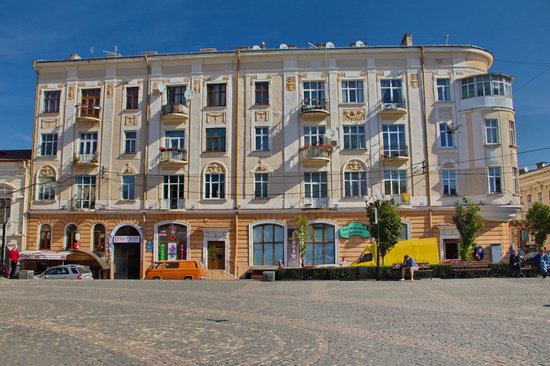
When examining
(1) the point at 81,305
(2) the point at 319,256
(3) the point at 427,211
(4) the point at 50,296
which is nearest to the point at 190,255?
(2) the point at 319,256

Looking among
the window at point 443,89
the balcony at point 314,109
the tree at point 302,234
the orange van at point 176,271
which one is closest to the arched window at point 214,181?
the tree at point 302,234

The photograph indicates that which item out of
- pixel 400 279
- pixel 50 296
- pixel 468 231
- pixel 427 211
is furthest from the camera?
pixel 427 211

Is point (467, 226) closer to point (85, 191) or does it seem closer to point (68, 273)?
point (68, 273)

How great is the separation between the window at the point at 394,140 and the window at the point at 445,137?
8.65ft

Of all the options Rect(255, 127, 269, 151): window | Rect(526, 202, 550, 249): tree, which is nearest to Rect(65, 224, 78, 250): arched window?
Rect(255, 127, 269, 151): window

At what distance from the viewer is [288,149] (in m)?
39.0

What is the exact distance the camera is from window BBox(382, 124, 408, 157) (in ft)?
127

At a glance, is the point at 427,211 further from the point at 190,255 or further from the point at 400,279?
the point at 190,255

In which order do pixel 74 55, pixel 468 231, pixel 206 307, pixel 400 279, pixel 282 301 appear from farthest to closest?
pixel 74 55 < pixel 468 231 < pixel 400 279 < pixel 282 301 < pixel 206 307

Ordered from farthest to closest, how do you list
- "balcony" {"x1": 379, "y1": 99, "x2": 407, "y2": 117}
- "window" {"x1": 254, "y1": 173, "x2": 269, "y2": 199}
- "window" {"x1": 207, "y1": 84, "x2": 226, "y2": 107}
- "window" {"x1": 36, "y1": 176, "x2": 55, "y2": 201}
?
"window" {"x1": 207, "y1": 84, "x2": 226, "y2": 107}, "window" {"x1": 36, "y1": 176, "x2": 55, "y2": 201}, "window" {"x1": 254, "y1": 173, "x2": 269, "y2": 199}, "balcony" {"x1": 379, "y1": 99, "x2": 407, "y2": 117}

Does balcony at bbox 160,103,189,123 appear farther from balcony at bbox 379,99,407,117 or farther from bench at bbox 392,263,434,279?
bench at bbox 392,263,434,279

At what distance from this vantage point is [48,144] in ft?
134

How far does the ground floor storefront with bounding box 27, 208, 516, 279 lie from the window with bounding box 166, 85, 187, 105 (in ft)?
28.0

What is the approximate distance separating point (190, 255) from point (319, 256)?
9.15 m
